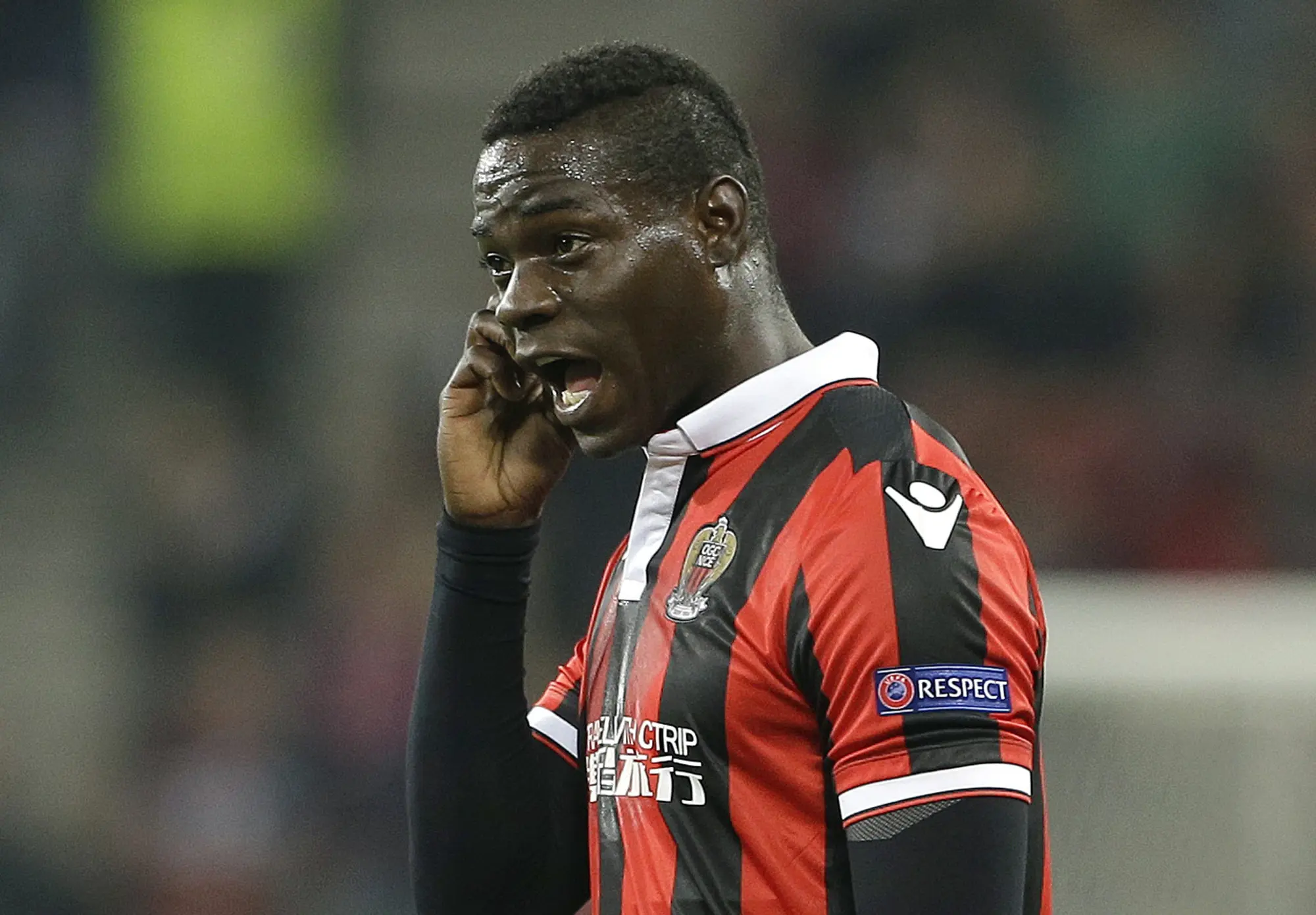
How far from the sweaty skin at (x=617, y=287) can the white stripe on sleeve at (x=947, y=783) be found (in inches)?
20.0

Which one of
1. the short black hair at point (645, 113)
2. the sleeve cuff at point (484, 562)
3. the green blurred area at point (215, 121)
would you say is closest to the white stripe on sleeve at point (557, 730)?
the sleeve cuff at point (484, 562)

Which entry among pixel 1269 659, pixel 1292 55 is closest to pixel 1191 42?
pixel 1292 55

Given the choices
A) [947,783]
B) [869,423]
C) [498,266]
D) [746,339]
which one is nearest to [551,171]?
[498,266]

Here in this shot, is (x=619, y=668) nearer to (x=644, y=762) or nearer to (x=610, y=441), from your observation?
(x=644, y=762)

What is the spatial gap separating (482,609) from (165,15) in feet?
17.0

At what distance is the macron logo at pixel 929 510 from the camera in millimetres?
1784

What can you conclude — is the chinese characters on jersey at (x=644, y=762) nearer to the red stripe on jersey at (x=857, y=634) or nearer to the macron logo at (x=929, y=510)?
the red stripe on jersey at (x=857, y=634)

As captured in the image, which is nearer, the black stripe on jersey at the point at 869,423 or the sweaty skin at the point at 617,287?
the black stripe on jersey at the point at 869,423

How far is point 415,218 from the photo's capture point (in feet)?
23.8

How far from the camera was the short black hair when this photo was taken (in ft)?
6.61

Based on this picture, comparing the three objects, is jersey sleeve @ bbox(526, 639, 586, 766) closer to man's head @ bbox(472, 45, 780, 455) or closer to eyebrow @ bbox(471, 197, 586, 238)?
man's head @ bbox(472, 45, 780, 455)

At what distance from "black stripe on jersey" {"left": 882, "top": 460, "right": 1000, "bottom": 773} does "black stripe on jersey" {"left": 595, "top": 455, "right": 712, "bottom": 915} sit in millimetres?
323

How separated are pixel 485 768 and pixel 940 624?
0.74 metres

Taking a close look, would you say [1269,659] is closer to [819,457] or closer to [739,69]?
[819,457]
